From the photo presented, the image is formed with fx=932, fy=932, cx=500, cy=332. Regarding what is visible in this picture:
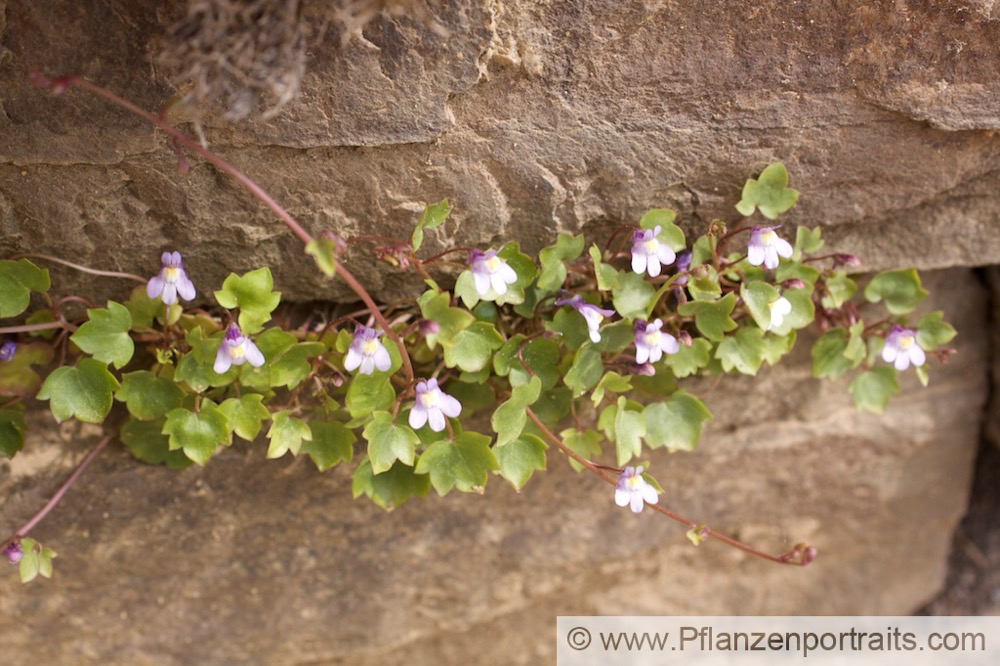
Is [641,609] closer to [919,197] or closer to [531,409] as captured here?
[531,409]

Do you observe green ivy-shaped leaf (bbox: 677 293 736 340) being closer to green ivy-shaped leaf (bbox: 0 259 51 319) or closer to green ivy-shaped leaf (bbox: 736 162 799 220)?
green ivy-shaped leaf (bbox: 736 162 799 220)

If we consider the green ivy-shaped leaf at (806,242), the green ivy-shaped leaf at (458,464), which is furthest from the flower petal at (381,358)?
the green ivy-shaped leaf at (806,242)

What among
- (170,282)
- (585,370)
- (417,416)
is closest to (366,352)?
(417,416)

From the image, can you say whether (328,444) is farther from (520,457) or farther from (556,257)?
(556,257)

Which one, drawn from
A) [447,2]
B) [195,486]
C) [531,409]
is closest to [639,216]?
[531,409]

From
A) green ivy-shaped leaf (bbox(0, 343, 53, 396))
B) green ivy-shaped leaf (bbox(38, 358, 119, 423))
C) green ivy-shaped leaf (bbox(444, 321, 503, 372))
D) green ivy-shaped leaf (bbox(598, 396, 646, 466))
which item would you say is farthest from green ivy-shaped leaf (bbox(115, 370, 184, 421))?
green ivy-shaped leaf (bbox(598, 396, 646, 466))

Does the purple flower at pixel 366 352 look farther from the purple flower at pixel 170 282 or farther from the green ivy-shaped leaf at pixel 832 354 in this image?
the green ivy-shaped leaf at pixel 832 354
